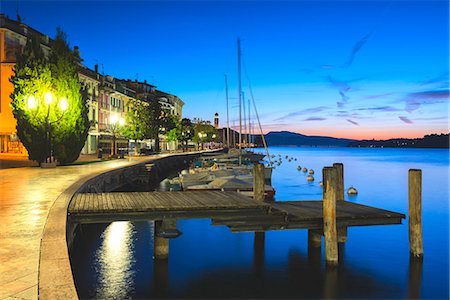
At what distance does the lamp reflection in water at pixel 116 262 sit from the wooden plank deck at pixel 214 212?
2025 millimetres

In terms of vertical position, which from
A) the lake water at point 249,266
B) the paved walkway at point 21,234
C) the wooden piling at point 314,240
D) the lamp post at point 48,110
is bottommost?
the lake water at point 249,266

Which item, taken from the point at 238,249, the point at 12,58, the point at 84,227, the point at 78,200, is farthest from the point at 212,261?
the point at 12,58

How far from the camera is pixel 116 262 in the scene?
1463cm

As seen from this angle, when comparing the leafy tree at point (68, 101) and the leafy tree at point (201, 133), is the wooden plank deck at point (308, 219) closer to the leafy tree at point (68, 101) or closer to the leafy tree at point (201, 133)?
the leafy tree at point (68, 101)

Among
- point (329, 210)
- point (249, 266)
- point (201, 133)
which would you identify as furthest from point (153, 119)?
point (329, 210)

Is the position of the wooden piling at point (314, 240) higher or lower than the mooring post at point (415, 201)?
lower

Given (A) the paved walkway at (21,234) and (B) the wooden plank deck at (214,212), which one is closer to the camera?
(A) the paved walkway at (21,234)

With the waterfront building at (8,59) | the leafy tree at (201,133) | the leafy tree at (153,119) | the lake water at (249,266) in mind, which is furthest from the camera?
the leafy tree at (201,133)

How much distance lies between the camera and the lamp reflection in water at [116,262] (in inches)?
469

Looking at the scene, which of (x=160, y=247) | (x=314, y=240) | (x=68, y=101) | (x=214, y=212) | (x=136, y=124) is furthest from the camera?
(x=136, y=124)

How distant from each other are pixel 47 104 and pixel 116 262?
63.6 ft

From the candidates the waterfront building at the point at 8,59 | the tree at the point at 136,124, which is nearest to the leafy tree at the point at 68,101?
the waterfront building at the point at 8,59

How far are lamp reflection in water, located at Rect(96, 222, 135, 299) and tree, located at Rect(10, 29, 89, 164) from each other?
13612mm

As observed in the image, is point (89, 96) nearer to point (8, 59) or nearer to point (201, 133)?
point (8, 59)
